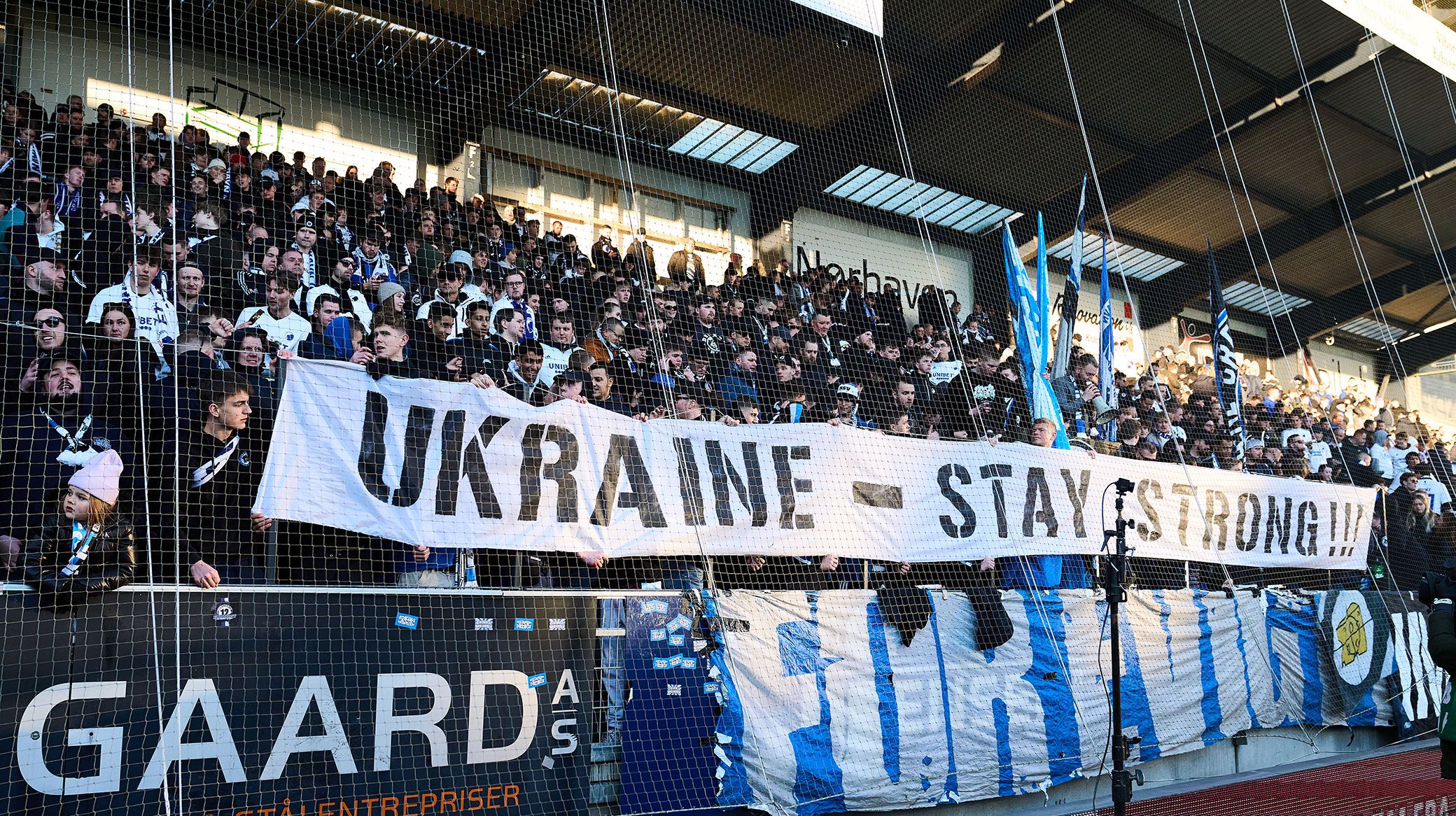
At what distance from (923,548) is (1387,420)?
15.5 metres

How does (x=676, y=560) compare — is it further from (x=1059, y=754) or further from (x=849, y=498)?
(x=1059, y=754)

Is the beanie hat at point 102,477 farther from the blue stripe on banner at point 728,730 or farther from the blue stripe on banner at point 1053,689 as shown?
the blue stripe on banner at point 1053,689

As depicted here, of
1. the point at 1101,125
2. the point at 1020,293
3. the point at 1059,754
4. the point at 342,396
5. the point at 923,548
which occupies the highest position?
the point at 1101,125

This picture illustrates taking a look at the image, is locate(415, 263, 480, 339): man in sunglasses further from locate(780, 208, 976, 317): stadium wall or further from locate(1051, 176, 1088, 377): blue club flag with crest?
locate(780, 208, 976, 317): stadium wall

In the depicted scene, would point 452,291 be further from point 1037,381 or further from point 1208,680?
point 1208,680

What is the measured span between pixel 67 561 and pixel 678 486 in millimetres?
3347

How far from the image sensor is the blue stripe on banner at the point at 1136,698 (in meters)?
8.91

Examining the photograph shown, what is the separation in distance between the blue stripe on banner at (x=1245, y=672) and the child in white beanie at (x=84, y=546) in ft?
28.6

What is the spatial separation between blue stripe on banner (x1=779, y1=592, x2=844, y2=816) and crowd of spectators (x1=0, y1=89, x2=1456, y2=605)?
1.69ft

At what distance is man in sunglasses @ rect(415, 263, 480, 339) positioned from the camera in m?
8.20

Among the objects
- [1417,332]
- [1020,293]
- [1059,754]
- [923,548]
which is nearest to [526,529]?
[923,548]

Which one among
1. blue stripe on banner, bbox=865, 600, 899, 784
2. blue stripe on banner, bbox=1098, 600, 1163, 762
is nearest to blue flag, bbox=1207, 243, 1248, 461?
blue stripe on banner, bbox=1098, 600, 1163, 762

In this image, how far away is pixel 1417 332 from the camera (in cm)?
2172

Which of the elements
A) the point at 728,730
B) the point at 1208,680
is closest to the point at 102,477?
the point at 728,730
